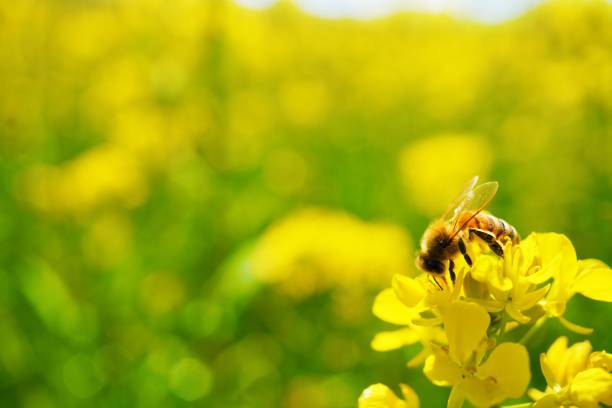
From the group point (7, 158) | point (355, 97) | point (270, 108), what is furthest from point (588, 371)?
point (355, 97)

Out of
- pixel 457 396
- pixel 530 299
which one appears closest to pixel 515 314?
pixel 530 299

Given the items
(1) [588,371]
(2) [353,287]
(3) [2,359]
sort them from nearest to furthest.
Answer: (1) [588,371] → (3) [2,359] → (2) [353,287]

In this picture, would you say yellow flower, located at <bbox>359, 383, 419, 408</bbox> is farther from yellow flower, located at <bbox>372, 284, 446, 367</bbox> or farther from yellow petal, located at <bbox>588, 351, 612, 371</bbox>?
yellow petal, located at <bbox>588, 351, 612, 371</bbox>

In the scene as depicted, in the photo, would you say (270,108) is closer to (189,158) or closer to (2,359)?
(189,158)

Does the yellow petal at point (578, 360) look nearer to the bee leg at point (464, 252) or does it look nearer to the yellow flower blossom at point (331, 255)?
the bee leg at point (464, 252)

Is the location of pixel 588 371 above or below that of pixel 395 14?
above

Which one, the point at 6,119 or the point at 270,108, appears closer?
the point at 6,119

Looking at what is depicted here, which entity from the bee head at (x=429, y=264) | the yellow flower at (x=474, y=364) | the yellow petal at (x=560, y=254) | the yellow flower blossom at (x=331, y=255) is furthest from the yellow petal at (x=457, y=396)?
the yellow flower blossom at (x=331, y=255)

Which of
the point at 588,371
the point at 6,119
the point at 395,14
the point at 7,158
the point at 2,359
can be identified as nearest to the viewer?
the point at 588,371
